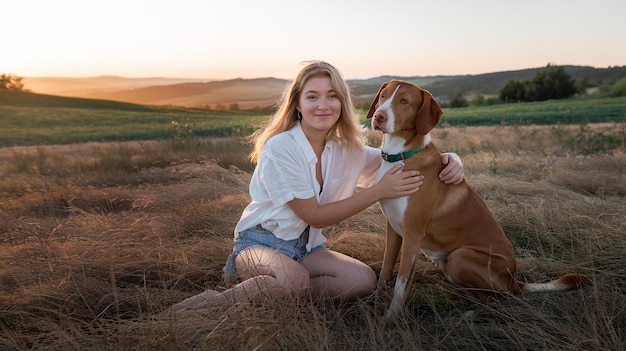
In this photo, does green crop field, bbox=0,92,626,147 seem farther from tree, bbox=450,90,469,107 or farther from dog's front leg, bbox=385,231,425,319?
tree, bbox=450,90,469,107

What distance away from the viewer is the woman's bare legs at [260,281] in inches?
113

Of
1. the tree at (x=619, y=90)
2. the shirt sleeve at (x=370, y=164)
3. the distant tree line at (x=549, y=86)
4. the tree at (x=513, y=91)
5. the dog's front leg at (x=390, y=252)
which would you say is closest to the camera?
the dog's front leg at (x=390, y=252)

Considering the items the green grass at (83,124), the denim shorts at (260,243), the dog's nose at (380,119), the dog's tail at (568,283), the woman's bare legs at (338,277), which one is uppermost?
the dog's nose at (380,119)

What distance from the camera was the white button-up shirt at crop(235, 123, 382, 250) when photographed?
11.0 feet

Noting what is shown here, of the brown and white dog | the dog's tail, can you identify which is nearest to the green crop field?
the brown and white dog

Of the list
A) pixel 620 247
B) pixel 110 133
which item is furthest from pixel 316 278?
pixel 110 133

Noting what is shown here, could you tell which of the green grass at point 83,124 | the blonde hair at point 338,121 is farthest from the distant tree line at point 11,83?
the blonde hair at point 338,121

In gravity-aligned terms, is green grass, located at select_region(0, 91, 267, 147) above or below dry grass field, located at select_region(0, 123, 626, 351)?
below

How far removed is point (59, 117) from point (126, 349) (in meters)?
32.1

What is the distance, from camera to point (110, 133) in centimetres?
2330

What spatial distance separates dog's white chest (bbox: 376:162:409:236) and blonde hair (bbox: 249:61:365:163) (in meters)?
0.46

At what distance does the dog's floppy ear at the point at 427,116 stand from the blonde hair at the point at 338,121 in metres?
0.64

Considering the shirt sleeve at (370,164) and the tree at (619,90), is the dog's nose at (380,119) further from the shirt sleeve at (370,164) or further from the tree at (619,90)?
the tree at (619,90)

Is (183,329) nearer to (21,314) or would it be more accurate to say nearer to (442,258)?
(21,314)
